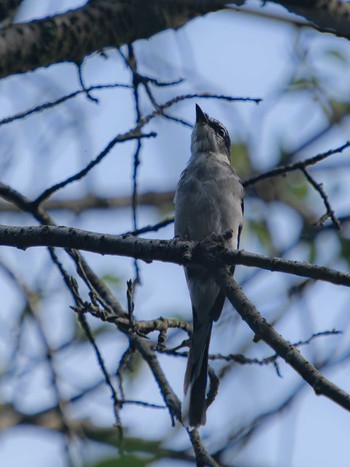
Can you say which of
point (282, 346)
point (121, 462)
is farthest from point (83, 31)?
point (121, 462)

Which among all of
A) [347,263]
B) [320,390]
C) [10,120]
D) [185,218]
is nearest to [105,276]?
[185,218]

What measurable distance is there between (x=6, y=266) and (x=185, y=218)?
5.89ft

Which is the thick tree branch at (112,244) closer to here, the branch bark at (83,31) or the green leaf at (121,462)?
the branch bark at (83,31)

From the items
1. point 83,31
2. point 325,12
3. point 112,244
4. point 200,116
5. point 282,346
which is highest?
point 200,116

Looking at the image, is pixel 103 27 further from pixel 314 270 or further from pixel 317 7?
pixel 314 270

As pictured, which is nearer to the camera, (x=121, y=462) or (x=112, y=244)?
(x=121, y=462)

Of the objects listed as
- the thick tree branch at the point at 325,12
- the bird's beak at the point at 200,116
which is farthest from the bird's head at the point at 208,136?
the thick tree branch at the point at 325,12

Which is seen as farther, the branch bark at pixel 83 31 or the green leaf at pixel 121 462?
the branch bark at pixel 83 31

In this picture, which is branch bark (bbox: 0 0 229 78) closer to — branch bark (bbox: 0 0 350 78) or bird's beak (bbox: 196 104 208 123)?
branch bark (bbox: 0 0 350 78)

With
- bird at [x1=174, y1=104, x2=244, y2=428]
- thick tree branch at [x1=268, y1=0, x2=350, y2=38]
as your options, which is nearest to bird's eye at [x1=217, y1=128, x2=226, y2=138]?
bird at [x1=174, y1=104, x2=244, y2=428]

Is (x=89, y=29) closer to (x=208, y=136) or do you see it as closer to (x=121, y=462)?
(x=208, y=136)

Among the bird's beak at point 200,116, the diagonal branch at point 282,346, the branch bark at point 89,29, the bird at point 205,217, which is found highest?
the bird's beak at point 200,116

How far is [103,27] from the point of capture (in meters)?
5.47

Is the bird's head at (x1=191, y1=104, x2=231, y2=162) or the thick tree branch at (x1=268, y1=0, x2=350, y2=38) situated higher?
the bird's head at (x1=191, y1=104, x2=231, y2=162)
